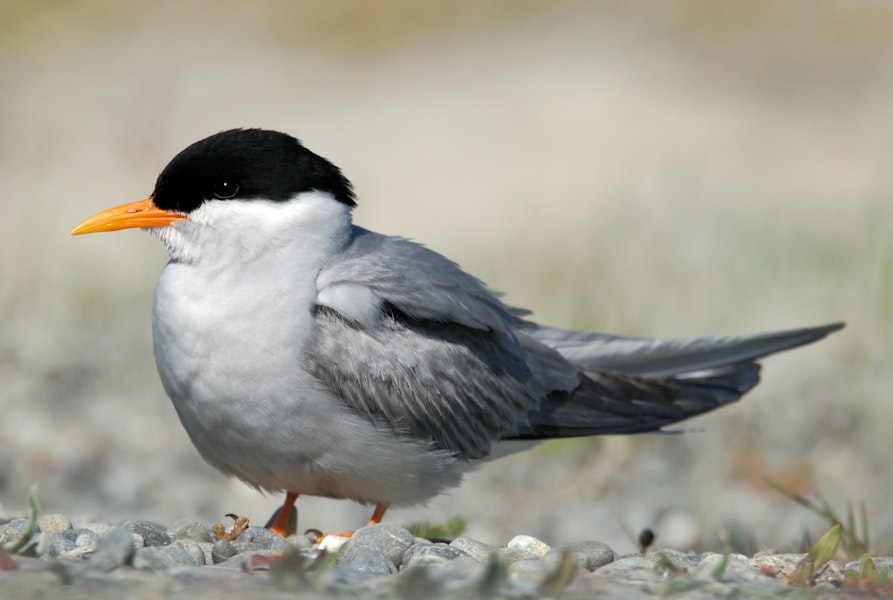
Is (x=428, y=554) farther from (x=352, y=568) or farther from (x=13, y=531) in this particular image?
(x=13, y=531)

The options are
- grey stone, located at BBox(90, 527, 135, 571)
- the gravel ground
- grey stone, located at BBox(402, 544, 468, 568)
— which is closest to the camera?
the gravel ground

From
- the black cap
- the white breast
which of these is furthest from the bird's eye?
the white breast

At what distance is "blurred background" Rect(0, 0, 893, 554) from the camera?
241 inches

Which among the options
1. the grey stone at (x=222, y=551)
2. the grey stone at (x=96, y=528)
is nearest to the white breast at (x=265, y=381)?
the grey stone at (x=96, y=528)

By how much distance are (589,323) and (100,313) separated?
281 centimetres

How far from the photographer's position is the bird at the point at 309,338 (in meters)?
3.89

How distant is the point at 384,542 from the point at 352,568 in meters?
0.35

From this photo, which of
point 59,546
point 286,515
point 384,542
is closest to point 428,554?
point 384,542

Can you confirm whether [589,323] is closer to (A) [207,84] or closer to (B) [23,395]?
(B) [23,395]

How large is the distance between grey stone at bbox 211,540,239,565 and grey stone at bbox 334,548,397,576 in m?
0.31

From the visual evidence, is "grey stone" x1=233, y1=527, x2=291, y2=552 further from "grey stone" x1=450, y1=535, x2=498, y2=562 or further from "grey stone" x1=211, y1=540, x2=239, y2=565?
"grey stone" x1=450, y1=535, x2=498, y2=562

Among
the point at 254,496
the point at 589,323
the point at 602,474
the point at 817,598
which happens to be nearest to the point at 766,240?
the point at 589,323

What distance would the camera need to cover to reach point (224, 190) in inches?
161

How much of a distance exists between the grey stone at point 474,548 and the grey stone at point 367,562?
0.28m
